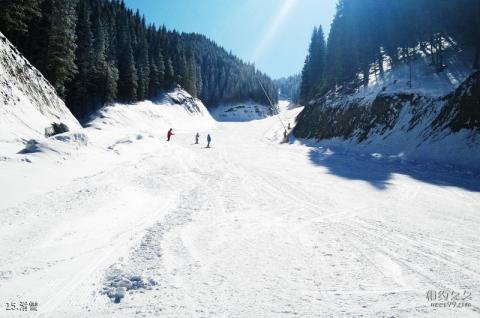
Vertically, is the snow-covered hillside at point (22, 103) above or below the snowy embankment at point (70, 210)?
above

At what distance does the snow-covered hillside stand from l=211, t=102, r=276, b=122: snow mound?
91.3 metres

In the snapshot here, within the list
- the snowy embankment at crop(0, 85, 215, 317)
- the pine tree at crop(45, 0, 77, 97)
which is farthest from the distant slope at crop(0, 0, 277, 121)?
the snowy embankment at crop(0, 85, 215, 317)

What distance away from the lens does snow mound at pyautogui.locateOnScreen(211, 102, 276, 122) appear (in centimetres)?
11972

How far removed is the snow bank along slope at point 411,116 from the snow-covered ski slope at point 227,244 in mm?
8158

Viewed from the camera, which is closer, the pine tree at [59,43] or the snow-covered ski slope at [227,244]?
the snow-covered ski slope at [227,244]

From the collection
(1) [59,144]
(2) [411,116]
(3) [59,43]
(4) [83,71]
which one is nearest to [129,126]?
(4) [83,71]

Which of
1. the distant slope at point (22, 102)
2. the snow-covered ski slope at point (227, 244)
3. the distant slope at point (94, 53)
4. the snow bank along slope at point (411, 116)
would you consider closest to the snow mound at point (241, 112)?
the distant slope at point (94, 53)

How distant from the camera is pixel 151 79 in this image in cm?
7356

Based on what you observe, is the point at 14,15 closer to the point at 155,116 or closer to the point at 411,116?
the point at 155,116

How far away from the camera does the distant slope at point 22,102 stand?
1892 cm

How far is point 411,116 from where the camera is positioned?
27.1 meters

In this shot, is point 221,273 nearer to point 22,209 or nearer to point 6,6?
point 22,209

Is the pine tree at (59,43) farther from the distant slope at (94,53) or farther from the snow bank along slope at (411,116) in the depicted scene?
the snow bank along slope at (411,116)

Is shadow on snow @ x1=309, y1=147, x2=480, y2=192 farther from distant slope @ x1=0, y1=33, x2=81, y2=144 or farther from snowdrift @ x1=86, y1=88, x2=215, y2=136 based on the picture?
snowdrift @ x1=86, y1=88, x2=215, y2=136
